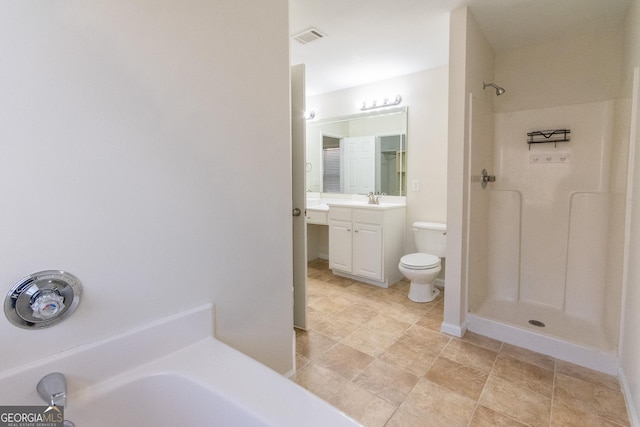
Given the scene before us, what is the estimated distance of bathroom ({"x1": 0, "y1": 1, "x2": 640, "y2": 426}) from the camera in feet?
2.83

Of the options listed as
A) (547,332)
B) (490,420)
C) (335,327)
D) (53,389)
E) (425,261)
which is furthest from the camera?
(425,261)

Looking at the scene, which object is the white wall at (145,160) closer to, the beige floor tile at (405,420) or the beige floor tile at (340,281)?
the beige floor tile at (405,420)

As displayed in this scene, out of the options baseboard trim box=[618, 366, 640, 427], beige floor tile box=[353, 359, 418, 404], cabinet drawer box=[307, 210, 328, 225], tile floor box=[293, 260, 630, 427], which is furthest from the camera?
cabinet drawer box=[307, 210, 328, 225]

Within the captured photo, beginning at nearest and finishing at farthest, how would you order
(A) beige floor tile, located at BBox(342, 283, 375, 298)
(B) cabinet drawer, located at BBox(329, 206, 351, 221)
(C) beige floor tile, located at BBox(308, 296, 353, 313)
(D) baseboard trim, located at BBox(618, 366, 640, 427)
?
1. (D) baseboard trim, located at BBox(618, 366, 640, 427)
2. (C) beige floor tile, located at BBox(308, 296, 353, 313)
3. (A) beige floor tile, located at BBox(342, 283, 375, 298)
4. (B) cabinet drawer, located at BBox(329, 206, 351, 221)

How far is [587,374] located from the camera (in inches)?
74.7

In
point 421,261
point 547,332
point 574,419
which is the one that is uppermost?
point 421,261

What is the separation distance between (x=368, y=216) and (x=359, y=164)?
87 cm

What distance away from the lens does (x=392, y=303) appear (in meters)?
2.98

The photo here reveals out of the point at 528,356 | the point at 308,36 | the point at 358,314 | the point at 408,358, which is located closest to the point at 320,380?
the point at 408,358

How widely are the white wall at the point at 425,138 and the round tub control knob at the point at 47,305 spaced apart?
317cm

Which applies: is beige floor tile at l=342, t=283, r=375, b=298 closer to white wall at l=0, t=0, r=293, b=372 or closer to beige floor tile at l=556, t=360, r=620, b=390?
beige floor tile at l=556, t=360, r=620, b=390

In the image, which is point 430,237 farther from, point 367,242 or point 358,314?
point 358,314

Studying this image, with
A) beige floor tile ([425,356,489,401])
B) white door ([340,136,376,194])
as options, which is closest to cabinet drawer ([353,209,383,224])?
white door ([340,136,376,194])

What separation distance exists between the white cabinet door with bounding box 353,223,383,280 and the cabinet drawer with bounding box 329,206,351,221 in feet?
0.44
